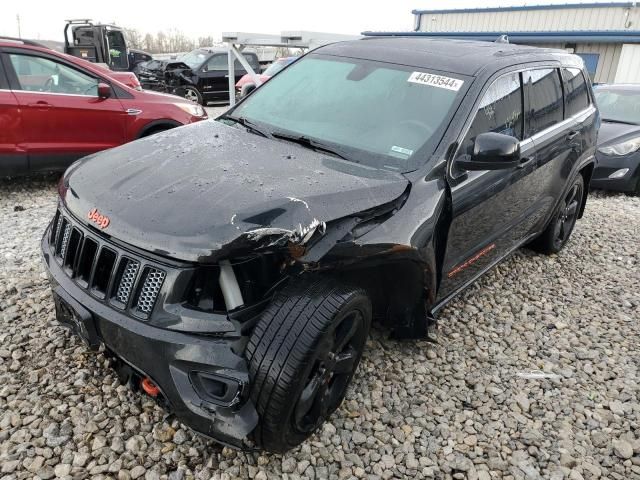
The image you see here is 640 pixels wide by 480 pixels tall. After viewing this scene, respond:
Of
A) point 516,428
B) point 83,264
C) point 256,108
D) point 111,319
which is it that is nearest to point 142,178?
point 83,264

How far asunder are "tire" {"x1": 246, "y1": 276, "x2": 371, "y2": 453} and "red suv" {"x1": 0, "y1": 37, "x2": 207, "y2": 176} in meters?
4.81

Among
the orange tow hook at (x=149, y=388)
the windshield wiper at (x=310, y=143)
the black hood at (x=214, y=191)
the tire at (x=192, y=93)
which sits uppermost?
the windshield wiper at (x=310, y=143)

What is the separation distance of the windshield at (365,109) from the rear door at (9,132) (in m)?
3.33

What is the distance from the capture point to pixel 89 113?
600 cm

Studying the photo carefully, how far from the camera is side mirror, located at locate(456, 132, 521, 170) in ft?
8.86

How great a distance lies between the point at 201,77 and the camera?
14.9 metres

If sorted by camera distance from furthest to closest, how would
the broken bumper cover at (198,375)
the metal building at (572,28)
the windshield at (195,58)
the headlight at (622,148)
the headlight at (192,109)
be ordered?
the metal building at (572,28), the windshield at (195,58), the headlight at (622,148), the headlight at (192,109), the broken bumper cover at (198,375)

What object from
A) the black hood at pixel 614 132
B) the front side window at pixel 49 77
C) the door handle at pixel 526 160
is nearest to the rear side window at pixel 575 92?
the door handle at pixel 526 160

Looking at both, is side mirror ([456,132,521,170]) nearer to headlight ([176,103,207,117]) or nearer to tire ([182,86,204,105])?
headlight ([176,103,207,117])

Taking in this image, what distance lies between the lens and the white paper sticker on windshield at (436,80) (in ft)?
9.89

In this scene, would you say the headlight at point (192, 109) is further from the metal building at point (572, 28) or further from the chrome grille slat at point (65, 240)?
the metal building at point (572, 28)

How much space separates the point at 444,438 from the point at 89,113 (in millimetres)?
5370

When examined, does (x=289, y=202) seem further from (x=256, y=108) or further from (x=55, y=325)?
(x=55, y=325)

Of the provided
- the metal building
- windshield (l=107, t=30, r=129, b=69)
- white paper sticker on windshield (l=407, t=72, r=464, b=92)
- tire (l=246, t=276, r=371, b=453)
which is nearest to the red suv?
white paper sticker on windshield (l=407, t=72, r=464, b=92)
